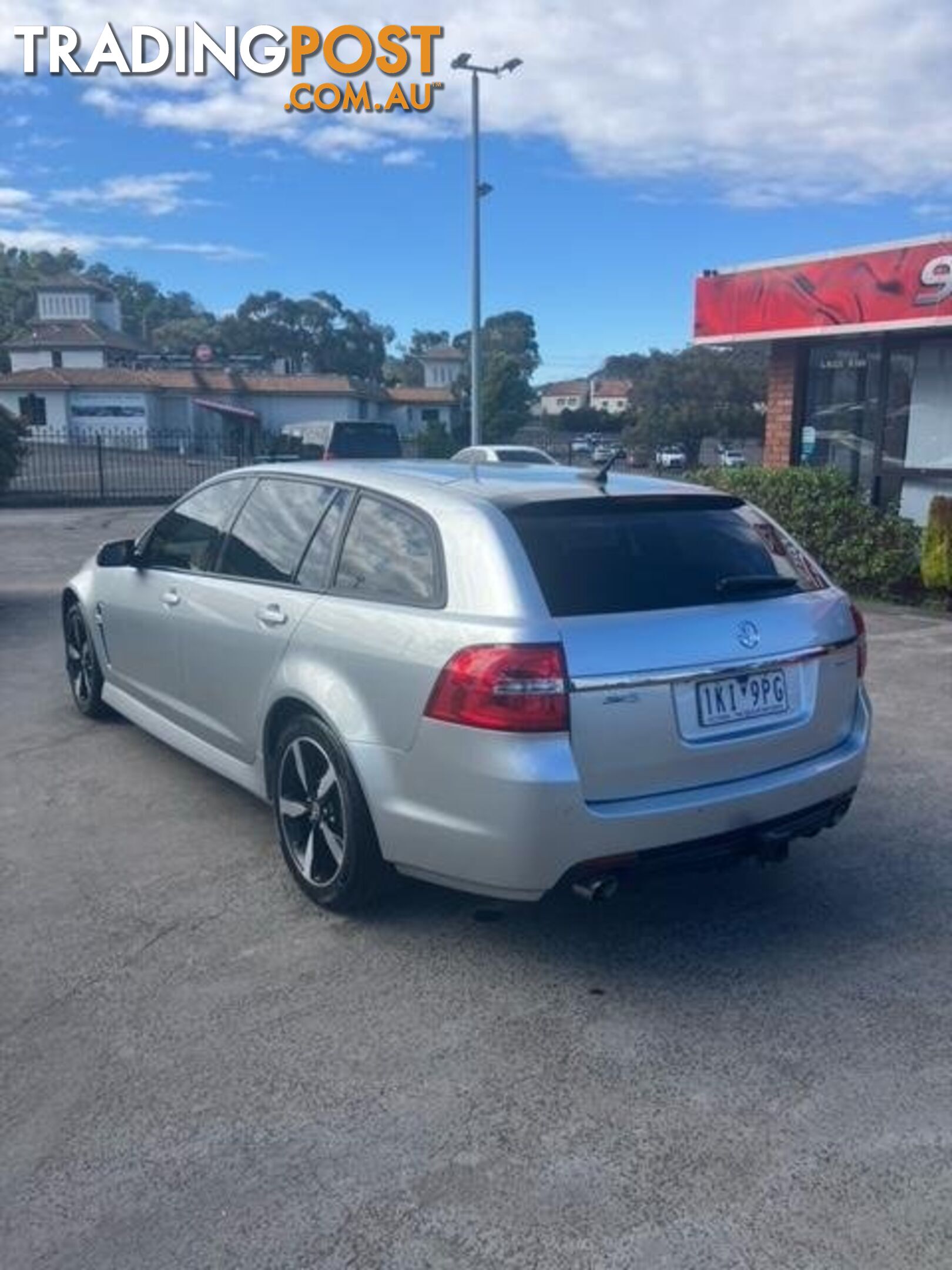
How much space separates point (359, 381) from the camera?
223 ft

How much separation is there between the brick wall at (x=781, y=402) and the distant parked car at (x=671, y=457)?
34.6m

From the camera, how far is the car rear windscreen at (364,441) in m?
25.3

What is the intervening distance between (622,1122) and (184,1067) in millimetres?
1160

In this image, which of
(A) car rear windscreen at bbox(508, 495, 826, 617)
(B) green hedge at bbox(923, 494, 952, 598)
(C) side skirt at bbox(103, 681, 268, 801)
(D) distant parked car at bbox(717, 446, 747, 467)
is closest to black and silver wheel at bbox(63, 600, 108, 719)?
(C) side skirt at bbox(103, 681, 268, 801)

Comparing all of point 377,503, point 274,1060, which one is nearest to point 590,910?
point 274,1060

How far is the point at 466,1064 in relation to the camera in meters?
3.04

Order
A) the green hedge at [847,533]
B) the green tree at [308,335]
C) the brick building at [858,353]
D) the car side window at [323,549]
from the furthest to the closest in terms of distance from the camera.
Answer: the green tree at [308,335] < the brick building at [858,353] < the green hedge at [847,533] < the car side window at [323,549]

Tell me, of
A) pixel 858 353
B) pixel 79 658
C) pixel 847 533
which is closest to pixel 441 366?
pixel 858 353

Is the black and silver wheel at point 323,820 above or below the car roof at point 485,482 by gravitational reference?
below

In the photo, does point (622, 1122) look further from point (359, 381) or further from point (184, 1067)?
point (359, 381)

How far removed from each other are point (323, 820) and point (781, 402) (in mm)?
10933

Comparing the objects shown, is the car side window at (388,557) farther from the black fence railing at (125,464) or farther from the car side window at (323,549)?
the black fence railing at (125,464)

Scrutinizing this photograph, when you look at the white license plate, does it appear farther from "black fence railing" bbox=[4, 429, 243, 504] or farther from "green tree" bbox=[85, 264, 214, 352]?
"green tree" bbox=[85, 264, 214, 352]


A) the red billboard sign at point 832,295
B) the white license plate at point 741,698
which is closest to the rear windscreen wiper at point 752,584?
the white license plate at point 741,698
